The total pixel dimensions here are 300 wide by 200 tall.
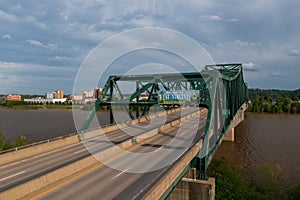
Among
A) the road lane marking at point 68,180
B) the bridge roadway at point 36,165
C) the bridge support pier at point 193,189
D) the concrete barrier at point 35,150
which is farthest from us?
the bridge support pier at point 193,189

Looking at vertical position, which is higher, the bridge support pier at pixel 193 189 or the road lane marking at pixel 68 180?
the road lane marking at pixel 68 180

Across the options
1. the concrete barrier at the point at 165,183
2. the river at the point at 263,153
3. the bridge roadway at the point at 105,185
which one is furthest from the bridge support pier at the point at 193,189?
the river at the point at 263,153

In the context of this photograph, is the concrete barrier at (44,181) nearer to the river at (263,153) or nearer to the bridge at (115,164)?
the bridge at (115,164)

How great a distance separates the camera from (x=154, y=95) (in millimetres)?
41594

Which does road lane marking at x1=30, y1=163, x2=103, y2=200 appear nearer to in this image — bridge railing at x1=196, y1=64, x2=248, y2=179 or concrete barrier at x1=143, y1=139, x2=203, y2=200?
concrete barrier at x1=143, y1=139, x2=203, y2=200

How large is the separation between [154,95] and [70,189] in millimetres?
30196

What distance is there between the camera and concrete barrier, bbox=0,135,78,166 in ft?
55.8

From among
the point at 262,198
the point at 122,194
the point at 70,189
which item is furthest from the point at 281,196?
the point at 70,189

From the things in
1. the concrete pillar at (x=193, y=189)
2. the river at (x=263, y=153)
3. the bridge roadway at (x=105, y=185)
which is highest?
the bridge roadway at (x=105, y=185)

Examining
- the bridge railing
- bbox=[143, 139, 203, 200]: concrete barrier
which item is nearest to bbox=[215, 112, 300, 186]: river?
the bridge railing

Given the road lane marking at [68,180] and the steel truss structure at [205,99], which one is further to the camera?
the steel truss structure at [205,99]

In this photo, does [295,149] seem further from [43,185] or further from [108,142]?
[43,185]

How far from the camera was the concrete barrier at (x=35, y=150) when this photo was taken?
1702 centimetres

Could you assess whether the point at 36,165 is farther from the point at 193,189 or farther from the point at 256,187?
the point at 256,187
